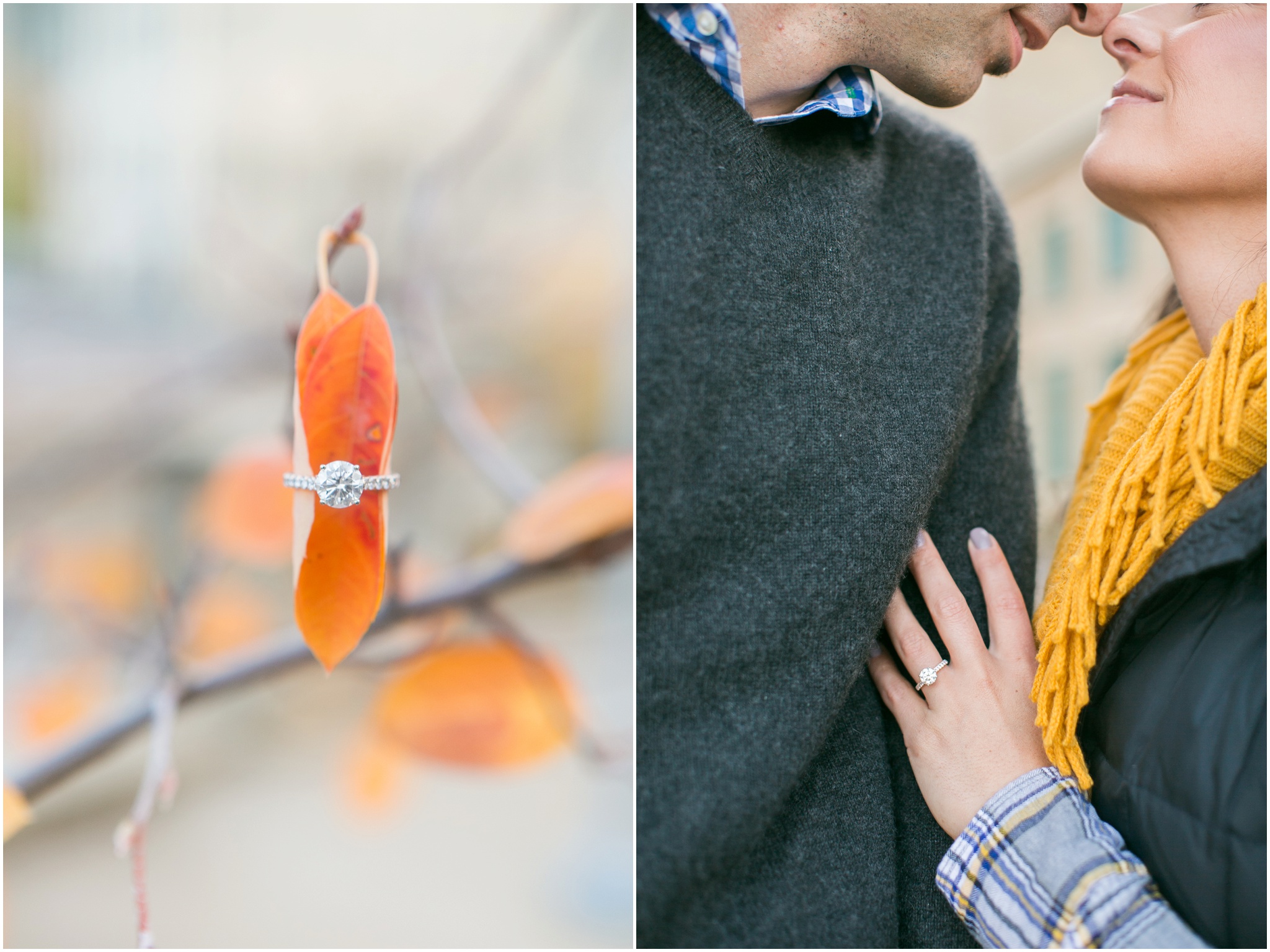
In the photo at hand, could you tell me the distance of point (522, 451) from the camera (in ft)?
1.89

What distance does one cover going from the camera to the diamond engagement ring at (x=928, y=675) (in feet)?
1.70

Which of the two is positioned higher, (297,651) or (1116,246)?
(297,651)

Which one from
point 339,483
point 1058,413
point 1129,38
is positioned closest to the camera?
point 339,483

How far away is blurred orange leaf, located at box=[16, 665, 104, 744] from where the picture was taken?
0.56 metres

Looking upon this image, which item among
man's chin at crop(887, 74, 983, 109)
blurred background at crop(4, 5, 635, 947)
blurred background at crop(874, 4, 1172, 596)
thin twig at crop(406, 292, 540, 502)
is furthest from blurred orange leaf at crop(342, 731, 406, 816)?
blurred background at crop(874, 4, 1172, 596)

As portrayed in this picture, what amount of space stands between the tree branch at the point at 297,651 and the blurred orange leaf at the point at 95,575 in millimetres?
73

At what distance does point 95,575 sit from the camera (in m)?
0.55

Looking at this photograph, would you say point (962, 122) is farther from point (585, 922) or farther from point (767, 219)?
point (585, 922)

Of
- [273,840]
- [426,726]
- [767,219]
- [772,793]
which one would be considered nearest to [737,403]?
[767,219]

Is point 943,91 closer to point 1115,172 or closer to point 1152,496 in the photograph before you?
point 1115,172

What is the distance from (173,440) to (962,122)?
1.58m

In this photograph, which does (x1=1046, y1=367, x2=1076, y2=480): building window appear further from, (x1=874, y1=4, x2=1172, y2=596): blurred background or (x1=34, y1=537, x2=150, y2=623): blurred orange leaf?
(x1=34, y1=537, x2=150, y2=623): blurred orange leaf

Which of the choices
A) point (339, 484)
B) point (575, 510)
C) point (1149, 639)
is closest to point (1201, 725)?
point (1149, 639)

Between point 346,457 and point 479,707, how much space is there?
0.25 metres
